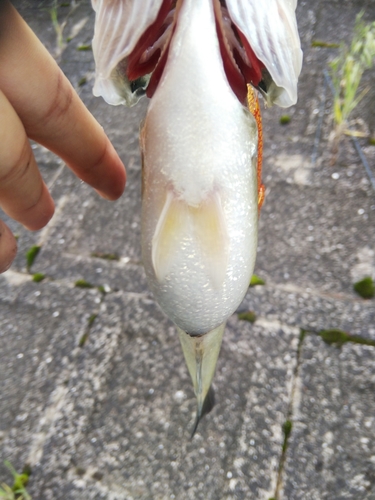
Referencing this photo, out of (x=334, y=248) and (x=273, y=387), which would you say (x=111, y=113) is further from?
(x=273, y=387)

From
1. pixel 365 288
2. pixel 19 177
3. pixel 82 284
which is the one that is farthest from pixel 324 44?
pixel 19 177

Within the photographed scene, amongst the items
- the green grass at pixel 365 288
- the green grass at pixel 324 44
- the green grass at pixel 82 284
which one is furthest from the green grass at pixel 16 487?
the green grass at pixel 324 44

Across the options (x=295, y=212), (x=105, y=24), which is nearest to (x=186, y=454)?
(x=295, y=212)

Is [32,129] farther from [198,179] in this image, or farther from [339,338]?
[339,338]

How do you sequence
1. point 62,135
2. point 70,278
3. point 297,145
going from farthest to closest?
point 297,145 < point 70,278 < point 62,135

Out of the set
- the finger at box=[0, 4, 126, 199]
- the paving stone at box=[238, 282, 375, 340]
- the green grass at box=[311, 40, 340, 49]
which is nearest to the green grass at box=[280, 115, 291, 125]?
the green grass at box=[311, 40, 340, 49]
